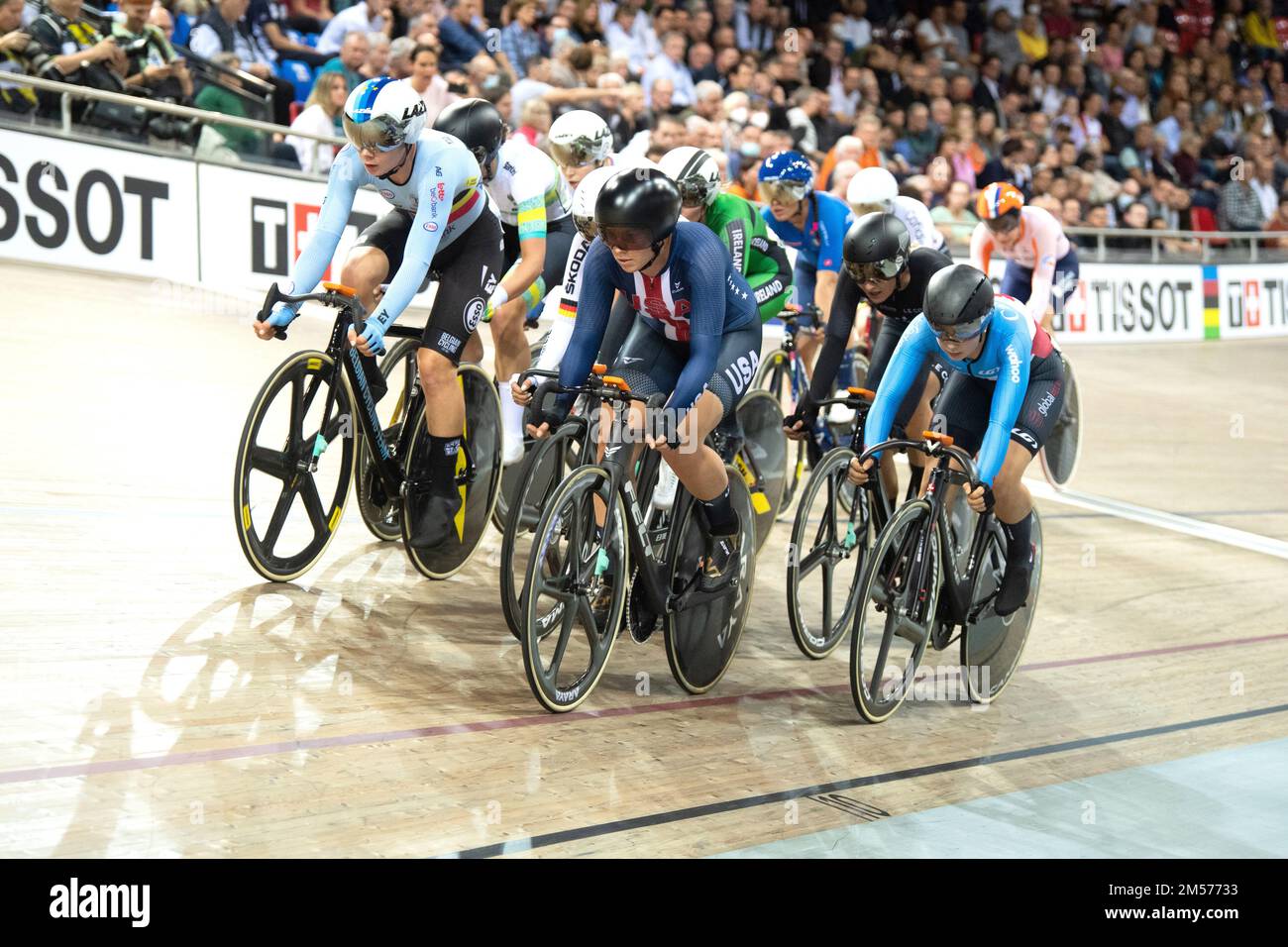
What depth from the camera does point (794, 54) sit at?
42.2 ft

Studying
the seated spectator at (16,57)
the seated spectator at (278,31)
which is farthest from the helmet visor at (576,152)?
the seated spectator at (278,31)

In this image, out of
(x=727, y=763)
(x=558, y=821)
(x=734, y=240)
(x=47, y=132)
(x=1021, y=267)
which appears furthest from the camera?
(x=47, y=132)

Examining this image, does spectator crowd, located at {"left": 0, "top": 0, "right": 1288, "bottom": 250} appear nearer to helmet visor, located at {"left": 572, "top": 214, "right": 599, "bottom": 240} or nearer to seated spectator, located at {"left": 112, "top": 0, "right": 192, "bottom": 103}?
seated spectator, located at {"left": 112, "top": 0, "right": 192, "bottom": 103}

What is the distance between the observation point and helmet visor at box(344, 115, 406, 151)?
4.23 metres

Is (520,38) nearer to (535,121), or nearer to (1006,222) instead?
(535,121)

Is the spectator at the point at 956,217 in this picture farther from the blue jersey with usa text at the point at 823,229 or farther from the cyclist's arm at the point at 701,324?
the cyclist's arm at the point at 701,324

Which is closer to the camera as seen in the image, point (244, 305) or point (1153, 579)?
point (1153, 579)

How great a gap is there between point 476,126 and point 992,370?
6.57ft

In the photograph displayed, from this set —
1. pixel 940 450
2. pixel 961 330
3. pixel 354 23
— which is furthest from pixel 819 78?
pixel 940 450

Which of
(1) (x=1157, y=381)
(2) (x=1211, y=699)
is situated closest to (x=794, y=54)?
(1) (x=1157, y=381)

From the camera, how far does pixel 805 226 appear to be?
651 cm

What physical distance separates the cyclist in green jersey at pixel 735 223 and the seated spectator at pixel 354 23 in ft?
17.9
